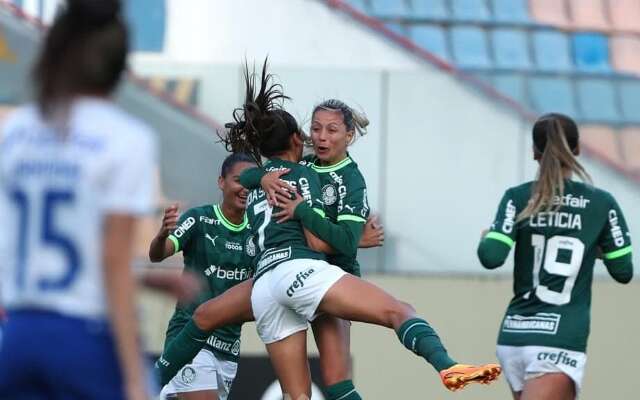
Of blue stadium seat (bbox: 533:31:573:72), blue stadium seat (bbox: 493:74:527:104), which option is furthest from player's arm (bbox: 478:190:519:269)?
blue stadium seat (bbox: 533:31:573:72)

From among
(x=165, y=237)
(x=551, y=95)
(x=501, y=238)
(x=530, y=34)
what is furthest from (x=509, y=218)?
(x=530, y=34)

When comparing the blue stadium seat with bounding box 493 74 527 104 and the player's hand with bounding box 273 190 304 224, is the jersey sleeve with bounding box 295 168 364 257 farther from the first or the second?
the blue stadium seat with bounding box 493 74 527 104

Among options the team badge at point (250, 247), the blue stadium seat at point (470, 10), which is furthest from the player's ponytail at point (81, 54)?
the blue stadium seat at point (470, 10)

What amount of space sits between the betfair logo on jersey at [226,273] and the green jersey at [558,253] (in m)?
1.67

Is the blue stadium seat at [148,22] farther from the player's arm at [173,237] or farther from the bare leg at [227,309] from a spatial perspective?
the bare leg at [227,309]

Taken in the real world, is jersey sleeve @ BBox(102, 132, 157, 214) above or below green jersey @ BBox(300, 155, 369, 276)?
above

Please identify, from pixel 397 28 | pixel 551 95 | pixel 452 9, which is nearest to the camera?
pixel 551 95

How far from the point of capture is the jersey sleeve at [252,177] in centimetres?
569

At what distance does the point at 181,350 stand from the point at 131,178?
3.25 metres

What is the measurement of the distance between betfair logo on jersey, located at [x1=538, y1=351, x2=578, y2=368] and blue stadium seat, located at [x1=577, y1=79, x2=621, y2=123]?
5.91m

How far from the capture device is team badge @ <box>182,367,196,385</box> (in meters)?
6.61

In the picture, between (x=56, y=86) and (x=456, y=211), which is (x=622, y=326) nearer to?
(x=456, y=211)

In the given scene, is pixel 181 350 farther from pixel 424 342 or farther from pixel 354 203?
pixel 424 342

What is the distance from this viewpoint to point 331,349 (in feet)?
19.2
